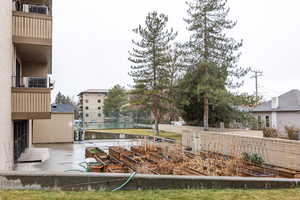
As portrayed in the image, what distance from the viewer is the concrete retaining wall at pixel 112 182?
3725 mm

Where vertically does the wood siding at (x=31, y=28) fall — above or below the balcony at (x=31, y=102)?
above

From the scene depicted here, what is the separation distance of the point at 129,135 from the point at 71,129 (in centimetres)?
609

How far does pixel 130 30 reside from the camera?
2364cm

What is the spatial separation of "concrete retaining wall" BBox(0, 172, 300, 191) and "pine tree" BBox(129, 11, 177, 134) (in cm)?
1759

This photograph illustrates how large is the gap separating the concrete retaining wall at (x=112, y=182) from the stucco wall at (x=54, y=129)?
14494 millimetres

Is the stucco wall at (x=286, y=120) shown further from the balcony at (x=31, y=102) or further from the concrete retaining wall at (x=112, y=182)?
the balcony at (x=31, y=102)

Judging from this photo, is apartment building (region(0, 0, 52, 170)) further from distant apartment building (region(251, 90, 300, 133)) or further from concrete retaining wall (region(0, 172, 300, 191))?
distant apartment building (region(251, 90, 300, 133))

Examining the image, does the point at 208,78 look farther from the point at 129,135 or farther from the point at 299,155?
the point at 129,135

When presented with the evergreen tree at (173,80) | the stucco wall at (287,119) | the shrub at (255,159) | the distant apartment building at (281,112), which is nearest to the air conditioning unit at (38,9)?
the shrub at (255,159)

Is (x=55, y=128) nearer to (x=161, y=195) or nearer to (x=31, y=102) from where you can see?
(x=31, y=102)

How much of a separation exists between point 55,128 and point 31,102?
1146 cm

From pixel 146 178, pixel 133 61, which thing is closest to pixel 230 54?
pixel 133 61

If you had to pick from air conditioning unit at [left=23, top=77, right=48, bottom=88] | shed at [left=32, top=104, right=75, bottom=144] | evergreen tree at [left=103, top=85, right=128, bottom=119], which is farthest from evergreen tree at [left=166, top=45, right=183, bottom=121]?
evergreen tree at [left=103, top=85, right=128, bottom=119]

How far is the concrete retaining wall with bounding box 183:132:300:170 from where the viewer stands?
28.1 ft
